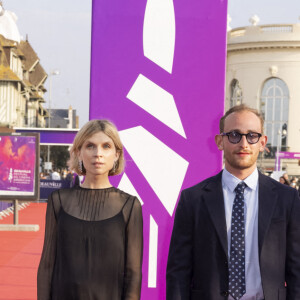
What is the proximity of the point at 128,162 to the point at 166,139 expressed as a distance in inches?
10.8

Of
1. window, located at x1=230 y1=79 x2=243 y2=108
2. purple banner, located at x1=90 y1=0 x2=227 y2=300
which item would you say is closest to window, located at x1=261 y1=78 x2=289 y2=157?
window, located at x1=230 y1=79 x2=243 y2=108

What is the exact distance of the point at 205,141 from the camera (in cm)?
436

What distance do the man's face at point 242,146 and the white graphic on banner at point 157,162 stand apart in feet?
2.59

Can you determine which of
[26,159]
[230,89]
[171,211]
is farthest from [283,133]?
[171,211]

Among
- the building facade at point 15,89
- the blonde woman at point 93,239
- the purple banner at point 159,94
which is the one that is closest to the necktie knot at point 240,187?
the blonde woman at point 93,239

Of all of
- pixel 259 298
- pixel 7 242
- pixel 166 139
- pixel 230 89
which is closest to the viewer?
pixel 259 298

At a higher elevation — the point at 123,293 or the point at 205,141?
the point at 205,141

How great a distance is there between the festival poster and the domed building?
53.4 m

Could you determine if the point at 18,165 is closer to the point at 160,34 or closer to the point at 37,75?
the point at 160,34

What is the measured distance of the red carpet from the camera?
30.5 ft

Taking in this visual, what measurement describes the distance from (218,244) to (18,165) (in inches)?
643

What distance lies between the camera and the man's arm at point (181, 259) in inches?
137

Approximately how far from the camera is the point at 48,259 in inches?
139

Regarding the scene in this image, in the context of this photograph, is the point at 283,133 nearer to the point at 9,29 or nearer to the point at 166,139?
the point at 9,29
